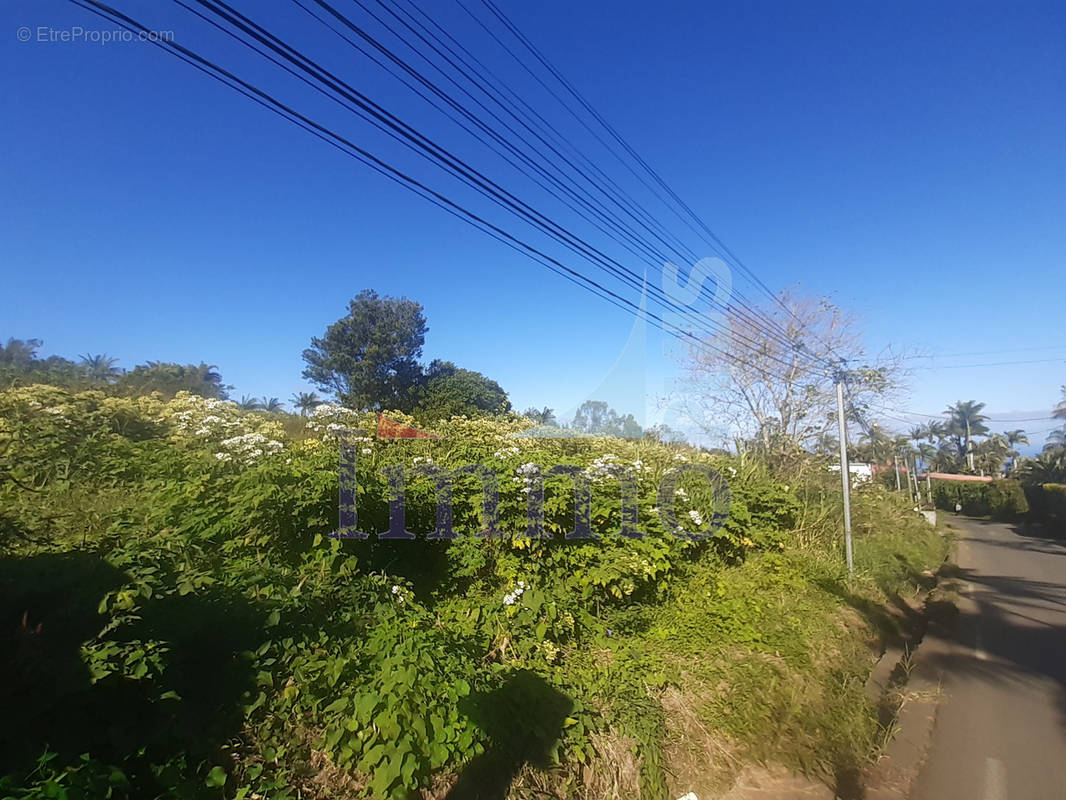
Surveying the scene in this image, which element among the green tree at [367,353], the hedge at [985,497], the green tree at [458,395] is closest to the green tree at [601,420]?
the green tree at [458,395]

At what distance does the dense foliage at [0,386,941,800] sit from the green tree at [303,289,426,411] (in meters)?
15.4

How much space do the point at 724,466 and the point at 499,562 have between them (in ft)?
16.0

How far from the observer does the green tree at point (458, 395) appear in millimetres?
11430

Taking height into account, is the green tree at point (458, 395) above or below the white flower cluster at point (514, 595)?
above

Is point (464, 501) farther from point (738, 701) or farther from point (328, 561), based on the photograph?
point (738, 701)

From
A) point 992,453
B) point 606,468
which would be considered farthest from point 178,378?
point 992,453

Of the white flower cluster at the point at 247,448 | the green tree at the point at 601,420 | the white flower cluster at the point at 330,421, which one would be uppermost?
the green tree at the point at 601,420

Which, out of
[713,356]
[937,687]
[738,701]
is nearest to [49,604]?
[738,701]

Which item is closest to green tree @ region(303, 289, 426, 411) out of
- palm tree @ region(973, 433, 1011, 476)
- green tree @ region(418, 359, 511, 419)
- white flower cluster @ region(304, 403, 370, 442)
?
green tree @ region(418, 359, 511, 419)

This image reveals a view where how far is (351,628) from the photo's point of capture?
269 centimetres

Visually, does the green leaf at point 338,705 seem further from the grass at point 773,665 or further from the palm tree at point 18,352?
the palm tree at point 18,352

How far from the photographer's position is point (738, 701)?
333 cm

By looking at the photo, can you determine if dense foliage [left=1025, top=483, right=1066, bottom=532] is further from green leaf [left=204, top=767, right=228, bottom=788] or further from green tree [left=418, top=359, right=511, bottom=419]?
green leaf [left=204, top=767, right=228, bottom=788]

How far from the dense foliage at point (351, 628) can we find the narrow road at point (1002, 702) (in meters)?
0.54
